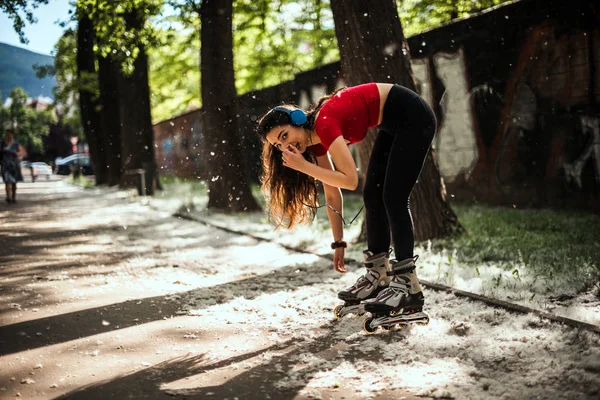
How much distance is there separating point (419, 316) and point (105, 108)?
22.2 metres

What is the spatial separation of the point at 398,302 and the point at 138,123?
17123 millimetres

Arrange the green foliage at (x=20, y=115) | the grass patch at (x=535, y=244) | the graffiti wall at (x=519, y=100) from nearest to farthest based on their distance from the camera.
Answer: the grass patch at (x=535, y=244) < the graffiti wall at (x=519, y=100) < the green foliage at (x=20, y=115)

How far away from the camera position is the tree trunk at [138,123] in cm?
1864

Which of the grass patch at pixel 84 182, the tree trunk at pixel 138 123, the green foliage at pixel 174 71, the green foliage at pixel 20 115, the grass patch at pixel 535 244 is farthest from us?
the grass patch at pixel 84 182

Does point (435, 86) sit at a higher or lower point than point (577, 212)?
higher

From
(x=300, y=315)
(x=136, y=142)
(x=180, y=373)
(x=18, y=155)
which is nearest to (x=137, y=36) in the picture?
(x=18, y=155)

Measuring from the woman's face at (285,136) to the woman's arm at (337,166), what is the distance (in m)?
0.12

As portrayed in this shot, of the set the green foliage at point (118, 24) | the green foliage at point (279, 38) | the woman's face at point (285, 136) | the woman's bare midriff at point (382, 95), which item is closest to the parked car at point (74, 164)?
the green foliage at point (279, 38)

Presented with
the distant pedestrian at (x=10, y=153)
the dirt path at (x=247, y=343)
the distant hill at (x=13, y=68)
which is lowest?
the dirt path at (x=247, y=343)

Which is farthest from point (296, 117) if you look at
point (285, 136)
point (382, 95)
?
point (382, 95)

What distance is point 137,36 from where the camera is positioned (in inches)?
539

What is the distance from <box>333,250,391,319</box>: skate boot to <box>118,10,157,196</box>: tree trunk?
49.1 ft

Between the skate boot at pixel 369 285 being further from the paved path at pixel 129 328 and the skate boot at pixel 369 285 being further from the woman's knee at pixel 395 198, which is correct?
the woman's knee at pixel 395 198

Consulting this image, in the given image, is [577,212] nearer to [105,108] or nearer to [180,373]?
[180,373]
